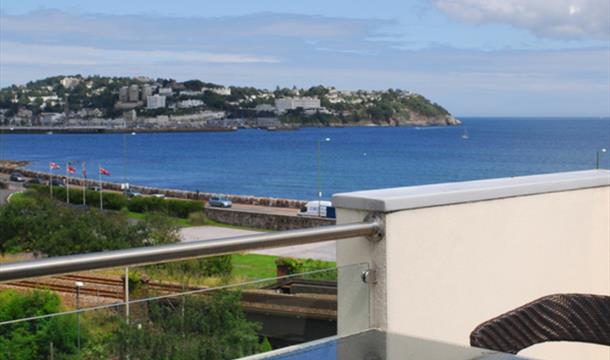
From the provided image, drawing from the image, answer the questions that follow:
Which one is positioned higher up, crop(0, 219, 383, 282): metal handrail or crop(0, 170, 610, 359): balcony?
crop(0, 219, 383, 282): metal handrail

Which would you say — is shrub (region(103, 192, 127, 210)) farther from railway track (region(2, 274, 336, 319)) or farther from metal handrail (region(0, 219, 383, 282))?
metal handrail (region(0, 219, 383, 282))

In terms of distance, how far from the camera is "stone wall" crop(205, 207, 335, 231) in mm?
49156

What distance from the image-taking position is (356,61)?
142750 millimetres

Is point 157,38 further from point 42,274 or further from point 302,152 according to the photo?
point 42,274

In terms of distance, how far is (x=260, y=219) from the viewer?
51.5m

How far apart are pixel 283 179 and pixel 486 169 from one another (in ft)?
82.8

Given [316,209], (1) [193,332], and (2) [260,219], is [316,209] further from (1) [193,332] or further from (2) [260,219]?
(1) [193,332]

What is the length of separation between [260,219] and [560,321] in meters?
48.7

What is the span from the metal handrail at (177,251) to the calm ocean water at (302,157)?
7172cm

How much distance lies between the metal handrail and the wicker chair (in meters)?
0.62

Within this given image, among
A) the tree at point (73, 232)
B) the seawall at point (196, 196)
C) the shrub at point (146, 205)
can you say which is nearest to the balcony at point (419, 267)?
the tree at point (73, 232)

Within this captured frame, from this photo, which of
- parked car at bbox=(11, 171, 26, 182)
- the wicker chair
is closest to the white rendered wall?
the wicker chair

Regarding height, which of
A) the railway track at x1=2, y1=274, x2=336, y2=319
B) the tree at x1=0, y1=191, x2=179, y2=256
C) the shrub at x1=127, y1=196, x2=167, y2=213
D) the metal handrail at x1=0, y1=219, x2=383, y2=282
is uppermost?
the metal handrail at x1=0, y1=219, x2=383, y2=282

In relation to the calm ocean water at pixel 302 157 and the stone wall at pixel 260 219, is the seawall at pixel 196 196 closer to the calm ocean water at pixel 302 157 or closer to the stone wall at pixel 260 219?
the calm ocean water at pixel 302 157
